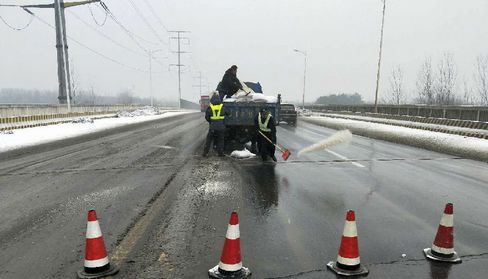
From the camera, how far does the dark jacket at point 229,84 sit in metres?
13.5

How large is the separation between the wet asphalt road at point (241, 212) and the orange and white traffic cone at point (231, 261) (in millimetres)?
159

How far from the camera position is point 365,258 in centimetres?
396

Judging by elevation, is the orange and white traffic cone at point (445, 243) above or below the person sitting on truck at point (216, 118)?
below

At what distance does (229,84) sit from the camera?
13.6 m

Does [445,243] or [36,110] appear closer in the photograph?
[445,243]

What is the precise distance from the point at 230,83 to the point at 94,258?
1057cm

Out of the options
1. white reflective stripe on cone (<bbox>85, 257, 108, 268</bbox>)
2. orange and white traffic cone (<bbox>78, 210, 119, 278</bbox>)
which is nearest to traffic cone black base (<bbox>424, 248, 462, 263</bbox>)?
orange and white traffic cone (<bbox>78, 210, 119, 278</bbox>)

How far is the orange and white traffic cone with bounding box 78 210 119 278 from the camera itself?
3.51m

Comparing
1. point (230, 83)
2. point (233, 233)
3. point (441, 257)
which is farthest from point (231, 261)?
point (230, 83)

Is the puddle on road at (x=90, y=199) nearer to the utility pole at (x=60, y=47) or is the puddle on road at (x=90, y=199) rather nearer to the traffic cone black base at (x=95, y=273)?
the traffic cone black base at (x=95, y=273)

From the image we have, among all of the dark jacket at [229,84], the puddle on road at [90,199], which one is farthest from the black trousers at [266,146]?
the puddle on road at [90,199]

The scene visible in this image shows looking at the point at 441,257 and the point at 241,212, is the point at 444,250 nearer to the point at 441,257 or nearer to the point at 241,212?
the point at 441,257

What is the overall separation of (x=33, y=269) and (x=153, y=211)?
199 cm

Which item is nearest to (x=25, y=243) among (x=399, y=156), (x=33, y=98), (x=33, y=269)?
(x=33, y=269)
